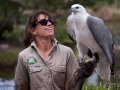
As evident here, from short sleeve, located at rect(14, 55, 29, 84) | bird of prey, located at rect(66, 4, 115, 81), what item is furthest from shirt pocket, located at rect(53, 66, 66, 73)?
bird of prey, located at rect(66, 4, 115, 81)

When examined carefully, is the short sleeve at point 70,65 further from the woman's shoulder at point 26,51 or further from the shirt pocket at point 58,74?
the woman's shoulder at point 26,51

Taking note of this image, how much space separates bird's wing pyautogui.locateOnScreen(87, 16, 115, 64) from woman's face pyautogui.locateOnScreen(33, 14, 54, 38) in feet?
2.91

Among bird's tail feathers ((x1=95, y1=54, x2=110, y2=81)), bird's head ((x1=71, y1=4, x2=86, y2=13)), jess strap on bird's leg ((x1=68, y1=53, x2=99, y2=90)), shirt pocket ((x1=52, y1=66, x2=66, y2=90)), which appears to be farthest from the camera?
bird's tail feathers ((x1=95, y1=54, x2=110, y2=81))

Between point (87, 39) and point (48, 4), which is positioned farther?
point (48, 4)

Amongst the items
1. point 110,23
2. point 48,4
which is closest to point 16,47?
point 48,4

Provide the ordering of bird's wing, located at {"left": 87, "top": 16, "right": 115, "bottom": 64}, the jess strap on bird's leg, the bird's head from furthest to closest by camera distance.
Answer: bird's wing, located at {"left": 87, "top": 16, "right": 115, "bottom": 64} → the bird's head → the jess strap on bird's leg

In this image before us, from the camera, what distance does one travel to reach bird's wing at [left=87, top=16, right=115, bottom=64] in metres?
3.97

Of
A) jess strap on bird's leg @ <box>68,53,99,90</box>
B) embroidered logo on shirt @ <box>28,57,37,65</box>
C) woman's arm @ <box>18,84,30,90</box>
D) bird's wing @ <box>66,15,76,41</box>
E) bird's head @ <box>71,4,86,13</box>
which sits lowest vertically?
woman's arm @ <box>18,84,30,90</box>

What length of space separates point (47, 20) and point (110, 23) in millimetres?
27677

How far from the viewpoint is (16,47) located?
70.5 ft

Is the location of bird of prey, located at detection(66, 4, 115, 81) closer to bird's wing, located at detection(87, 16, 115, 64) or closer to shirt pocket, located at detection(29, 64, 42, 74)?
bird's wing, located at detection(87, 16, 115, 64)

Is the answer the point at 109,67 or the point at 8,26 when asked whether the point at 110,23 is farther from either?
the point at 109,67

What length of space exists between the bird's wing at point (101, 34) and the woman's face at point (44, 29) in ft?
2.91

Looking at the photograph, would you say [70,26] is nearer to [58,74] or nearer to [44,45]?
[44,45]
